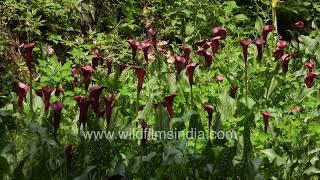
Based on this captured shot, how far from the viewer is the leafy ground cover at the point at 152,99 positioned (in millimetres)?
3217

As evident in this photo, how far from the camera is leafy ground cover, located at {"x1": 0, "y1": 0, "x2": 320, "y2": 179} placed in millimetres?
3217

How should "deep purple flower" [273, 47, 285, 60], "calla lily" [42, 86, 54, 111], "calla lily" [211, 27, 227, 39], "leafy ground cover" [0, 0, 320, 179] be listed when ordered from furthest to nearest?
1. "deep purple flower" [273, 47, 285, 60]
2. "calla lily" [211, 27, 227, 39]
3. "calla lily" [42, 86, 54, 111]
4. "leafy ground cover" [0, 0, 320, 179]

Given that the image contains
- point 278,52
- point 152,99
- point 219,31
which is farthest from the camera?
point 278,52

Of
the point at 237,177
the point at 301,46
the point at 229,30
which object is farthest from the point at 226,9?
the point at 237,177

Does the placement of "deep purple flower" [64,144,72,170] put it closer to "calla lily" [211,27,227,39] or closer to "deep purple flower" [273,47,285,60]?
"calla lily" [211,27,227,39]

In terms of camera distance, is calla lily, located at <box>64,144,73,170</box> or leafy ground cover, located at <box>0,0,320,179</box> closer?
calla lily, located at <box>64,144,73,170</box>

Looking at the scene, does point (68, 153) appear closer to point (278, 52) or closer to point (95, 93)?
point (95, 93)

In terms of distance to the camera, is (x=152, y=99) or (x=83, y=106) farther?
(x=152, y=99)

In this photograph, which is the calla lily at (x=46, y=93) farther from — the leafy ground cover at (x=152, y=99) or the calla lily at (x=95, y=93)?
the calla lily at (x=95, y=93)

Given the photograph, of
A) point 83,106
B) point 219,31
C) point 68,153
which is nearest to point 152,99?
point 219,31

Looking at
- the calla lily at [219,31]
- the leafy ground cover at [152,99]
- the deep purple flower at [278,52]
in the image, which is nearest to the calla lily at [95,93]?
the leafy ground cover at [152,99]

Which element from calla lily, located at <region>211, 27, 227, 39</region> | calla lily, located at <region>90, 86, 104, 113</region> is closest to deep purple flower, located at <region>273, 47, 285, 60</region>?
calla lily, located at <region>211, 27, 227, 39</region>

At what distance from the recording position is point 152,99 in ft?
13.5

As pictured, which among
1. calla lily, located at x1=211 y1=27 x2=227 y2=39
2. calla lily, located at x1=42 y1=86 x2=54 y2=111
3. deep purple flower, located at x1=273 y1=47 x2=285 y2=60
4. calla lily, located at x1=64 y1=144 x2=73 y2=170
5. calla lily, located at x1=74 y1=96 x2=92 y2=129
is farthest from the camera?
deep purple flower, located at x1=273 y1=47 x2=285 y2=60
